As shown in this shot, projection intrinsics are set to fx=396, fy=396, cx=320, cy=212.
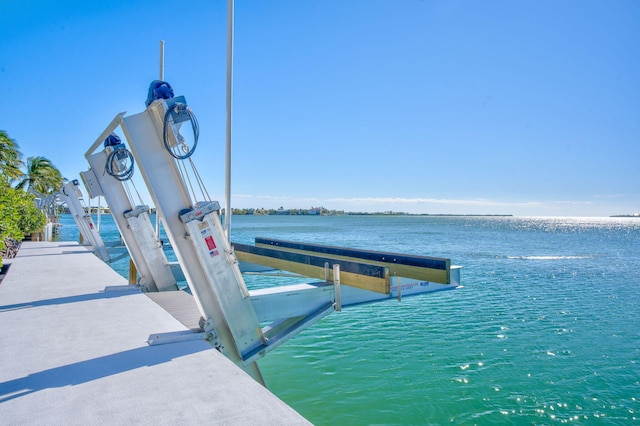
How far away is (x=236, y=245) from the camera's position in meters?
8.23

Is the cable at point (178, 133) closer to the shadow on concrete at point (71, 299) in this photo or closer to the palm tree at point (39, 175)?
the shadow on concrete at point (71, 299)

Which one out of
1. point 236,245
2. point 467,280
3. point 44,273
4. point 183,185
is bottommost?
point 467,280

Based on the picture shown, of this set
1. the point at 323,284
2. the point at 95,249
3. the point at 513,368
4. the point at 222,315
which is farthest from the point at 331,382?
the point at 95,249

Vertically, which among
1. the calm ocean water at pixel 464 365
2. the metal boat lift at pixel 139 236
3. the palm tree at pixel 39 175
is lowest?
the calm ocean water at pixel 464 365

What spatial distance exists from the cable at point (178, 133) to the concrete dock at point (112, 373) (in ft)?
6.79

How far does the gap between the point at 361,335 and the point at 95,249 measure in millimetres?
9673

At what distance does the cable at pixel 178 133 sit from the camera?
4.68 meters

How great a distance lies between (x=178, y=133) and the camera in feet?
15.9

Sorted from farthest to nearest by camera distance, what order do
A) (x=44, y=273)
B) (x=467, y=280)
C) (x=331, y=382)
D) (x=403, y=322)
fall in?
(x=467, y=280) → (x=403, y=322) → (x=44, y=273) → (x=331, y=382)

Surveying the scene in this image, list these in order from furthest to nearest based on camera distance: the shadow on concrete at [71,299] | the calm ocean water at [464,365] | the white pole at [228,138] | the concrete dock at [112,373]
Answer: the calm ocean water at [464,365]
the shadow on concrete at [71,299]
the white pole at [228,138]
the concrete dock at [112,373]

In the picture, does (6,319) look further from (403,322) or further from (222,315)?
(403,322)

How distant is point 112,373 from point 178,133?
278 centimetres

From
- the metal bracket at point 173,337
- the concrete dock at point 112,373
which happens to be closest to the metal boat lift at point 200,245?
the metal bracket at point 173,337

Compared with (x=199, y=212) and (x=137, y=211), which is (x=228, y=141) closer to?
(x=199, y=212)
